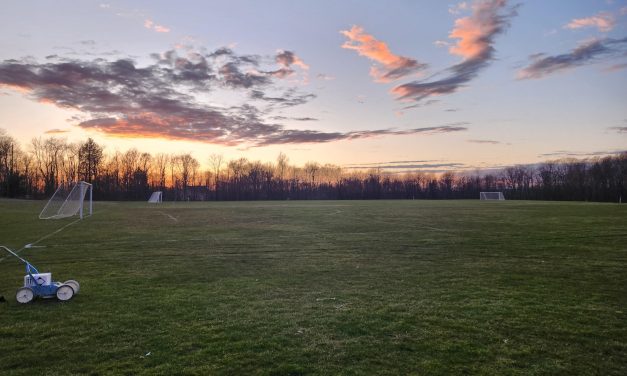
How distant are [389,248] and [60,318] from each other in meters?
11.0

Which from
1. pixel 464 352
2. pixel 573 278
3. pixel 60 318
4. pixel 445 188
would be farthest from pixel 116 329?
pixel 445 188

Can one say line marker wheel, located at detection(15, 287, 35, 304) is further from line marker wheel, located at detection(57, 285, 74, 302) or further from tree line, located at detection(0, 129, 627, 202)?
tree line, located at detection(0, 129, 627, 202)

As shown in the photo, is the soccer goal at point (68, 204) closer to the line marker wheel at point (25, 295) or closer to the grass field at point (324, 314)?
the grass field at point (324, 314)

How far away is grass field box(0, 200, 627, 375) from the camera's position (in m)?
4.98

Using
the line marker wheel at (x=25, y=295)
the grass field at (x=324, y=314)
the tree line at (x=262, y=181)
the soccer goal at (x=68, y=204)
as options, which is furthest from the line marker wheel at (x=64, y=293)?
the tree line at (x=262, y=181)

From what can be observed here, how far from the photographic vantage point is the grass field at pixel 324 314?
4984mm

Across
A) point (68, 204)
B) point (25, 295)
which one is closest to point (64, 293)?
point (25, 295)

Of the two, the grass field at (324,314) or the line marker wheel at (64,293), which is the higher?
the line marker wheel at (64,293)

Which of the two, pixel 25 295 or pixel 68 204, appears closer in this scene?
pixel 25 295

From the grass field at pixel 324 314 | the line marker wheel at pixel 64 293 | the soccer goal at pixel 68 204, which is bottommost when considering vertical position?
the grass field at pixel 324 314

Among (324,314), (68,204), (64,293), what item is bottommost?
(324,314)

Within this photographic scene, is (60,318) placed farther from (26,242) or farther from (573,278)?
(26,242)

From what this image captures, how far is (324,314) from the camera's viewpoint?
6.91m

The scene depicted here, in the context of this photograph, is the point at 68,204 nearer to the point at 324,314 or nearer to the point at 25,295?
the point at 25,295
